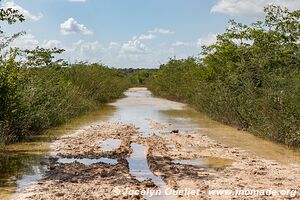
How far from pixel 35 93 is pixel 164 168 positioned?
27.2ft

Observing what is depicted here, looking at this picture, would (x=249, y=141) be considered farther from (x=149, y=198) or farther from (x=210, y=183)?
(x=149, y=198)

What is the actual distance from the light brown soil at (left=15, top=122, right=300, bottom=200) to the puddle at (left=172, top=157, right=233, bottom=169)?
0.03 m

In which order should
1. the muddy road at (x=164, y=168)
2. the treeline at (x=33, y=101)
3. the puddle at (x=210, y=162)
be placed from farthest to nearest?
the treeline at (x=33, y=101) → the puddle at (x=210, y=162) → the muddy road at (x=164, y=168)

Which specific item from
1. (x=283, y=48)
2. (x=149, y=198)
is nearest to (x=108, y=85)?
(x=283, y=48)

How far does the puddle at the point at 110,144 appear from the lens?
14.4 m

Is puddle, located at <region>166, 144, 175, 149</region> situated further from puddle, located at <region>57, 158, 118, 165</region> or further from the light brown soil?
puddle, located at <region>57, 158, 118, 165</region>

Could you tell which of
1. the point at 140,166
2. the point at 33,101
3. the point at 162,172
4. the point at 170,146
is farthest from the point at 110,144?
the point at 162,172

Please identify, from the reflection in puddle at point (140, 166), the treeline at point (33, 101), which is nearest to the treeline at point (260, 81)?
the reflection in puddle at point (140, 166)

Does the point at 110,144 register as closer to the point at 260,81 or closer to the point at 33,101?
the point at 33,101

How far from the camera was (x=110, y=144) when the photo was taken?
1538 centimetres

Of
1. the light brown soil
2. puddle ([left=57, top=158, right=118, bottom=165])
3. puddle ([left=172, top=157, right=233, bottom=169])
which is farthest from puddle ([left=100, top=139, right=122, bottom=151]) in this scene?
puddle ([left=172, top=157, right=233, bottom=169])

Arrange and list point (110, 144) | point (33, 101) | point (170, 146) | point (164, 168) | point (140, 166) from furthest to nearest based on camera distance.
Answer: point (33, 101), point (110, 144), point (170, 146), point (140, 166), point (164, 168)

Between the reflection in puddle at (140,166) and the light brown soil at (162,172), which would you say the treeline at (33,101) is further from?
the reflection in puddle at (140,166)

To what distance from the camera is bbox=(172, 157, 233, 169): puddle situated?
11.5 m
